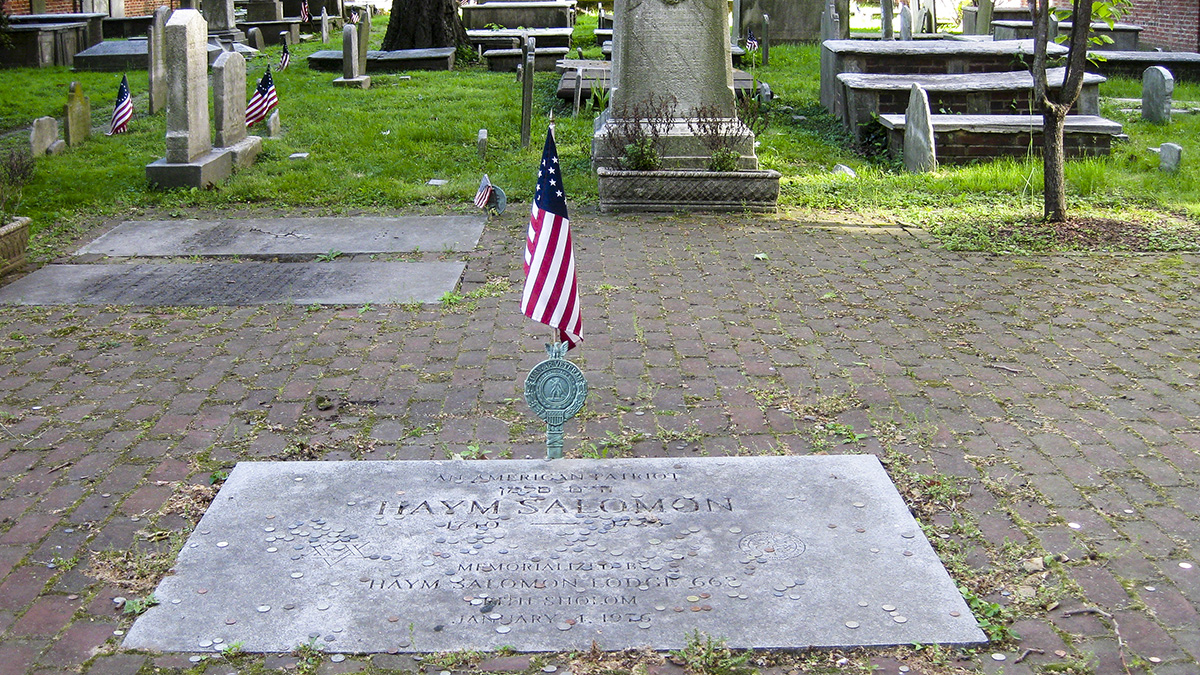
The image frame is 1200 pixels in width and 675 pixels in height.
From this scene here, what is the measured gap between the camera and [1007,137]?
427 inches

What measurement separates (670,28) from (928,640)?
718 centimetres

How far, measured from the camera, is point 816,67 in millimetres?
18859

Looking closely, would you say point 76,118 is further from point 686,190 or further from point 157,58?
point 686,190

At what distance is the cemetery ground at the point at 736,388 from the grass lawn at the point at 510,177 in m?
0.06

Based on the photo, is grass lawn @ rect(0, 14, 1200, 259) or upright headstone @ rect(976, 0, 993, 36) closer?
grass lawn @ rect(0, 14, 1200, 259)

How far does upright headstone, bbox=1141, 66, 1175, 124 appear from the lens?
13039mm

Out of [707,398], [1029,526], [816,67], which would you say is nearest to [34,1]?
[816,67]

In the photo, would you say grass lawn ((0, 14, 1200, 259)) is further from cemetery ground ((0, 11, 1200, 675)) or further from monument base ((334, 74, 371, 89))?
monument base ((334, 74, 371, 89))

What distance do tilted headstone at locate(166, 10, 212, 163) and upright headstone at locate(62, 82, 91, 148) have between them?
2.76 metres

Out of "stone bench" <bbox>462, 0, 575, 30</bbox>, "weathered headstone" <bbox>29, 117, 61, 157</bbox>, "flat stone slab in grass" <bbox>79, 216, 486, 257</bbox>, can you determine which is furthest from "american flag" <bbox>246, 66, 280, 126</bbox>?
"stone bench" <bbox>462, 0, 575, 30</bbox>

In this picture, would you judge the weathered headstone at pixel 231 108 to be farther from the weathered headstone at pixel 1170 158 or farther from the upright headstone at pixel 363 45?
the weathered headstone at pixel 1170 158

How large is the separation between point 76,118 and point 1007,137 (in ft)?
32.3

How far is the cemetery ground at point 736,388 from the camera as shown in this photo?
3.62 metres

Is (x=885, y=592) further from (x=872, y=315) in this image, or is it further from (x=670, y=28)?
(x=670, y=28)
